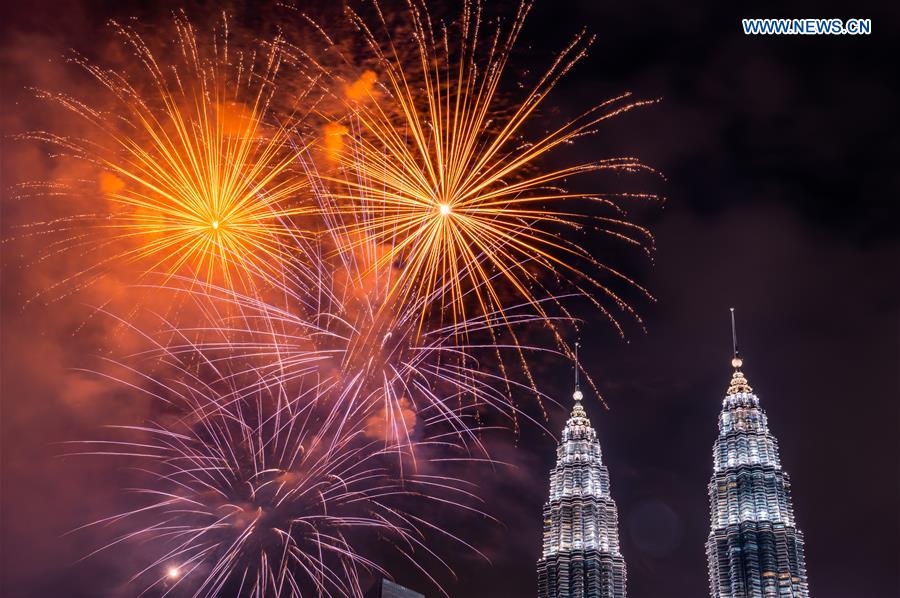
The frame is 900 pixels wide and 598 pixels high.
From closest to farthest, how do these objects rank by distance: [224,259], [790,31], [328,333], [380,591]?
[224,259], [328,333], [790,31], [380,591]

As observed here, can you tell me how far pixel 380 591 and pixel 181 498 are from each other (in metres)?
117

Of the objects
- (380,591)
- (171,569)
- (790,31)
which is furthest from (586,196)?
(380,591)

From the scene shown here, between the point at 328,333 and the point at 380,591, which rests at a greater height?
the point at 380,591

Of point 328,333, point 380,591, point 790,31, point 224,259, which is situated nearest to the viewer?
point 224,259

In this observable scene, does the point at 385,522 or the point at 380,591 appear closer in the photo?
the point at 385,522

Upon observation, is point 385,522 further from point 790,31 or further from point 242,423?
point 790,31

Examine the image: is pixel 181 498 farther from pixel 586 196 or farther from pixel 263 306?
pixel 586 196

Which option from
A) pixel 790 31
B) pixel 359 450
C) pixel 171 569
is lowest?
pixel 171 569

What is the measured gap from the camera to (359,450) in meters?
52.1

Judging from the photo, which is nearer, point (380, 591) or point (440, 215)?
point (440, 215)

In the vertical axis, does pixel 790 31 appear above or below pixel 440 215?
above

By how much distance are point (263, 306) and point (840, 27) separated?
123 feet

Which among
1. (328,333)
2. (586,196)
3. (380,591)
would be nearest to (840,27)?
(586,196)

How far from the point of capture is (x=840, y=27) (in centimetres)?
5847
